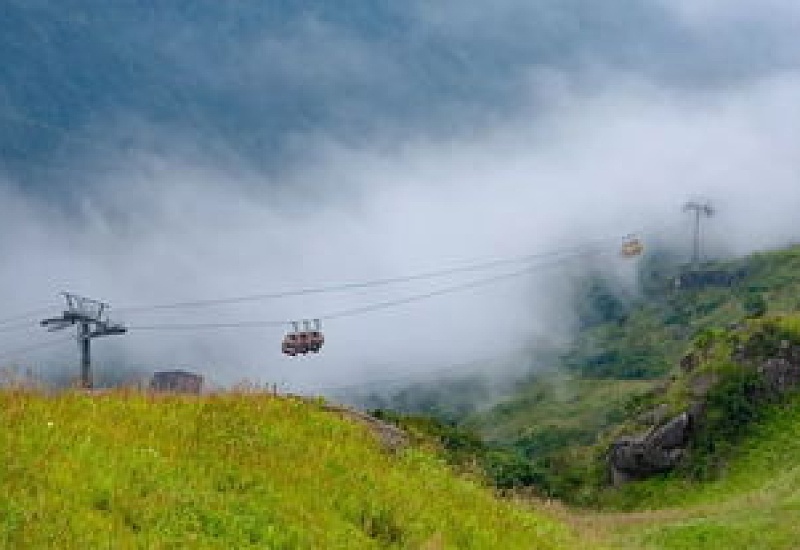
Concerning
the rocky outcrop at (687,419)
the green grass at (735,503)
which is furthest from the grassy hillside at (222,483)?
the rocky outcrop at (687,419)

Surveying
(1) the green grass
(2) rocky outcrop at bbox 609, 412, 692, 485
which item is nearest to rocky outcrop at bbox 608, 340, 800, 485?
(2) rocky outcrop at bbox 609, 412, 692, 485

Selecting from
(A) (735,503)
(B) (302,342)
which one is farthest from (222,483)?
(B) (302,342)

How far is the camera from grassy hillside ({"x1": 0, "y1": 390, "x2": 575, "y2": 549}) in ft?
46.1

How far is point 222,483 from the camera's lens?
652 inches

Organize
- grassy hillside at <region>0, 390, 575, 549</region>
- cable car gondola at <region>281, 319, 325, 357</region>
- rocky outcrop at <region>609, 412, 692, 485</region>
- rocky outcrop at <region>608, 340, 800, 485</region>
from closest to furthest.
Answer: grassy hillside at <region>0, 390, 575, 549</region>, rocky outcrop at <region>609, 412, 692, 485</region>, rocky outcrop at <region>608, 340, 800, 485</region>, cable car gondola at <region>281, 319, 325, 357</region>

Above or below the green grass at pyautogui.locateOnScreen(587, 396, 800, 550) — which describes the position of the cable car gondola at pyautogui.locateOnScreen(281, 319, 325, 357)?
above

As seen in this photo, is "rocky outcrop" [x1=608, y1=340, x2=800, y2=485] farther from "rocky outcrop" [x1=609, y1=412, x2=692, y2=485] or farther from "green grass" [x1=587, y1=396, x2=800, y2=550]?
"green grass" [x1=587, y1=396, x2=800, y2=550]

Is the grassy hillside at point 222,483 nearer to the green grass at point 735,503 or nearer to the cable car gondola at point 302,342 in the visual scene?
the green grass at point 735,503

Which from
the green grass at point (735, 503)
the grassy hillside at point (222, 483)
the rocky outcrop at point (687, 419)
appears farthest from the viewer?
the rocky outcrop at point (687, 419)

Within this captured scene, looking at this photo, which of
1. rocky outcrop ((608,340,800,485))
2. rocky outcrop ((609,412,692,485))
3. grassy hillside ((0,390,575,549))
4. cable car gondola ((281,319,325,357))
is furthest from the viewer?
cable car gondola ((281,319,325,357))

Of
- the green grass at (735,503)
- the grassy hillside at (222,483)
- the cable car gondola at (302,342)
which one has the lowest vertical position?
the green grass at (735,503)

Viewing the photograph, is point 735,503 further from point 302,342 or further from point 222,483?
point 302,342

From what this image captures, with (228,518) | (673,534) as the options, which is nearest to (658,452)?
(673,534)

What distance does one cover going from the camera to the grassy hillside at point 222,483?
553 inches
